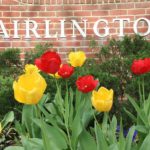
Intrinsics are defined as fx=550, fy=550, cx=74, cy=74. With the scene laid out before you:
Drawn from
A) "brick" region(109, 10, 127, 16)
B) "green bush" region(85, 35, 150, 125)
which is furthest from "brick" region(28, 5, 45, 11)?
"green bush" region(85, 35, 150, 125)

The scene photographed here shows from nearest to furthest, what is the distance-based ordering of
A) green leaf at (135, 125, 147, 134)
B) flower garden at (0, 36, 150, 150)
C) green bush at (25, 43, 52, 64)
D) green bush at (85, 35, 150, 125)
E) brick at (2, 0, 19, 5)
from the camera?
flower garden at (0, 36, 150, 150) < green leaf at (135, 125, 147, 134) < green bush at (85, 35, 150, 125) < green bush at (25, 43, 52, 64) < brick at (2, 0, 19, 5)

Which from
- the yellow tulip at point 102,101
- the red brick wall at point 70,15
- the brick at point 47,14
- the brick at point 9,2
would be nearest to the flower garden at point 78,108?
the yellow tulip at point 102,101

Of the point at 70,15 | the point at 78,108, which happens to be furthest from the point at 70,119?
the point at 70,15

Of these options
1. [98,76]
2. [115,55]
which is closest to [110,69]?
[115,55]

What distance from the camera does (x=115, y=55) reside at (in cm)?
592

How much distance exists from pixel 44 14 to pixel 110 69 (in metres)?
1.43

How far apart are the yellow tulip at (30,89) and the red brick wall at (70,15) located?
4.38m

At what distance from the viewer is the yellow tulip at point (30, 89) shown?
2.16 metres

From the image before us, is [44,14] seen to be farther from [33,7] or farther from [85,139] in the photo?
[85,139]

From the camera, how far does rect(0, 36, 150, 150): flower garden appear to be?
7.95 feet

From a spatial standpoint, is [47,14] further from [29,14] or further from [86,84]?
[86,84]

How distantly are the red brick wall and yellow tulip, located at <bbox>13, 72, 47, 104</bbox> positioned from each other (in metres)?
4.38

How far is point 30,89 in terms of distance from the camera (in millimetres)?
2168

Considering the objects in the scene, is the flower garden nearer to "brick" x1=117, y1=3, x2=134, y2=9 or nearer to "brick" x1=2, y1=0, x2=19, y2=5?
"brick" x1=117, y1=3, x2=134, y2=9
